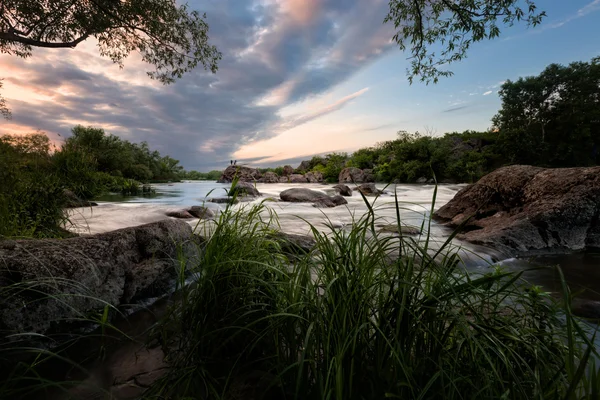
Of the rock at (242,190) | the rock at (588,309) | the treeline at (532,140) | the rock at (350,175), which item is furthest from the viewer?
the rock at (350,175)

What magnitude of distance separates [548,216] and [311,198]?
370 inches

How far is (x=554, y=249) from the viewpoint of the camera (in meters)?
4.90

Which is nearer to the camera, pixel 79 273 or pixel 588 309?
pixel 79 273

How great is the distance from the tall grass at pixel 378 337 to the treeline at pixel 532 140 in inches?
1138

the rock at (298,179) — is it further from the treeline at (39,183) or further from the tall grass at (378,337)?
the tall grass at (378,337)

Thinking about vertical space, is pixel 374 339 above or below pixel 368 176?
below

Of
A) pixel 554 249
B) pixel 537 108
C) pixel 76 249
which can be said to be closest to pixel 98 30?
pixel 76 249

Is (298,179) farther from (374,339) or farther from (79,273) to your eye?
(374,339)

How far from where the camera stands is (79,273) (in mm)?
2174

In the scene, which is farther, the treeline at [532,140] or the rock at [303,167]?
the rock at [303,167]

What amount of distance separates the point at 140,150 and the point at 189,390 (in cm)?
5050

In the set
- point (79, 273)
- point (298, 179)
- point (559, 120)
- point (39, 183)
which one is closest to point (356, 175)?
point (298, 179)

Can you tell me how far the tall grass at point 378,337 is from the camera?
1.05 metres

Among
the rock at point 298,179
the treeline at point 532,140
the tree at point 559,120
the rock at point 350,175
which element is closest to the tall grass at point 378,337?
the treeline at point 532,140
